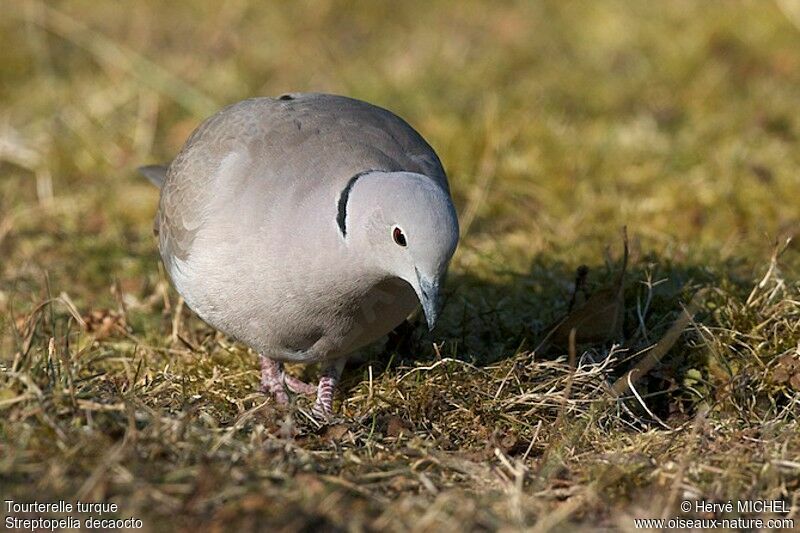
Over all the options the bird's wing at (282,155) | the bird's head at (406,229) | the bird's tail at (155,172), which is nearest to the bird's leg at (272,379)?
the bird's wing at (282,155)

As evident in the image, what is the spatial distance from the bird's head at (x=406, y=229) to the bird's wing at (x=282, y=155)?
0.56 feet

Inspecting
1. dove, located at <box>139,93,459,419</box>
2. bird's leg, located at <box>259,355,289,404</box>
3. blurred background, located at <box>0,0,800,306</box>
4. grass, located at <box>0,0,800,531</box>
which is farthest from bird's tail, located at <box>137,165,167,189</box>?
bird's leg, located at <box>259,355,289,404</box>

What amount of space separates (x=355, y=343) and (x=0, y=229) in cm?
293

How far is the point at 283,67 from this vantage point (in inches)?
349

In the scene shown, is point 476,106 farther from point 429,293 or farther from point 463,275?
point 429,293

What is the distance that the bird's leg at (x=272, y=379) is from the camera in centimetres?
462

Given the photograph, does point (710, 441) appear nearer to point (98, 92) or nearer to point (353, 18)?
point (98, 92)

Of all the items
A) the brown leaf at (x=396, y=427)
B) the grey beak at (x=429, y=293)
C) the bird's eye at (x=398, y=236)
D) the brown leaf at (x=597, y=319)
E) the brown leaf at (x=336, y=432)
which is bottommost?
the brown leaf at (x=396, y=427)

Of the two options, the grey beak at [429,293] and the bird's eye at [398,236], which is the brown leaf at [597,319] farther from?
the bird's eye at [398,236]

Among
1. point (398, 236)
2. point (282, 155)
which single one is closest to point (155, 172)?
point (282, 155)

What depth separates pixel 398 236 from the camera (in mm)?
3797

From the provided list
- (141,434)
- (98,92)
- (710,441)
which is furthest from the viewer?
(98,92)

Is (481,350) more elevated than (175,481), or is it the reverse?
(175,481)

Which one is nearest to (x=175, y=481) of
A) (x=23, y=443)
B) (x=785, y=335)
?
(x=23, y=443)
